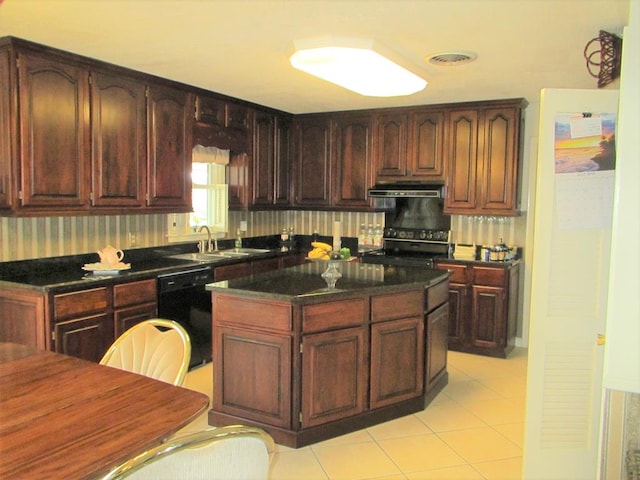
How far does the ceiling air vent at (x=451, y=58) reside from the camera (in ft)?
11.0

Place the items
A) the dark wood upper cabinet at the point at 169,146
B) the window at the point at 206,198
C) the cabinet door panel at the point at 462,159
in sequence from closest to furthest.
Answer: the dark wood upper cabinet at the point at 169,146 < the window at the point at 206,198 < the cabinet door panel at the point at 462,159

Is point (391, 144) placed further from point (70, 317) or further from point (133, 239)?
point (70, 317)

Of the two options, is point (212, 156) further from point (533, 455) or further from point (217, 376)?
point (533, 455)

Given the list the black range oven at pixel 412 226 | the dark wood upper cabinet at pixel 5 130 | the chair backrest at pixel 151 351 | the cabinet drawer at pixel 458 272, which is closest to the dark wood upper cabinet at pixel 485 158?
the black range oven at pixel 412 226

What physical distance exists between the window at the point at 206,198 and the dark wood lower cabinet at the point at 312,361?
6.33ft

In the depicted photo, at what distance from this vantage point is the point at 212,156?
5.02 m

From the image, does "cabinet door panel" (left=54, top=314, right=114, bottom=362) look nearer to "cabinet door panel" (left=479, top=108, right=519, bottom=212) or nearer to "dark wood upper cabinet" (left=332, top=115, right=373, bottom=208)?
"dark wood upper cabinet" (left=332, top=115, right=373, bottom=208)

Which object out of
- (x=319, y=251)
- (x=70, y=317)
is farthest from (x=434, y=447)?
(x=70, y=317)

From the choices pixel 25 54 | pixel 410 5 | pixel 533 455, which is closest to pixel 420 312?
pixel 533 455

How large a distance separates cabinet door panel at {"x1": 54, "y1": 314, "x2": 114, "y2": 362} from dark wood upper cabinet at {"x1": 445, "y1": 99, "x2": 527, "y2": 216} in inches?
132

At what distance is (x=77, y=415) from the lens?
150 cm

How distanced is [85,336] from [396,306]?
2.03 meters

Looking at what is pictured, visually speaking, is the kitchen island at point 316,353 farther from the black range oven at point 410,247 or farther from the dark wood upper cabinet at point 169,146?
the black range oven at point 410,247

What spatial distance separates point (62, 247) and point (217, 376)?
165 cm
